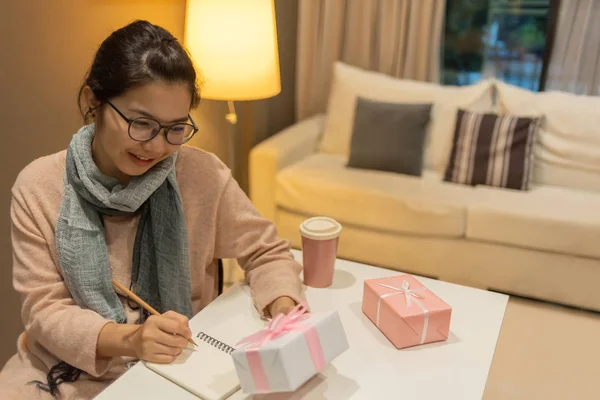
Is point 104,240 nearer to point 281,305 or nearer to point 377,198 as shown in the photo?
point 281,305

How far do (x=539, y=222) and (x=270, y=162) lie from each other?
1.28 meters

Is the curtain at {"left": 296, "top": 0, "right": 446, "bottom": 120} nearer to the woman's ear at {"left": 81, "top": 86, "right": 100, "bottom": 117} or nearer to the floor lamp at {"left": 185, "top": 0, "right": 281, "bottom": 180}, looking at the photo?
the floor lamp at {"left": 185, "top": 0, "right": 281, "bottom": 180}

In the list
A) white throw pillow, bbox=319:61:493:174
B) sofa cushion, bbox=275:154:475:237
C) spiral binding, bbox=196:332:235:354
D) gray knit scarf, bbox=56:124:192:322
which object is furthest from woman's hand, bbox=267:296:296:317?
white throw pillow, bbox=319:61:493:174

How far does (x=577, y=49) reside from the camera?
10.4 ft

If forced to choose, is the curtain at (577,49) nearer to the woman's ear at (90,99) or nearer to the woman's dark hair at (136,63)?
the woman's dark hair at (136,63)

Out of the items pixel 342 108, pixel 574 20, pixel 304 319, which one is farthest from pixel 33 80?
pixel 574 20

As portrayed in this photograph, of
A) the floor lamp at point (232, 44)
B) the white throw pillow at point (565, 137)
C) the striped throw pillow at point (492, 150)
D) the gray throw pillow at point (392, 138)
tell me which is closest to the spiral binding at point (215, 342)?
the floor lamp at point (232, 44)

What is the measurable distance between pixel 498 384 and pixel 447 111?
148 cm

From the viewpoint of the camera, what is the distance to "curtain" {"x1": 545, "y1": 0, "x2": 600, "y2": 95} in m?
3.12

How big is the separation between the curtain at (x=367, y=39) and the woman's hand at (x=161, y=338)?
2.75 meters

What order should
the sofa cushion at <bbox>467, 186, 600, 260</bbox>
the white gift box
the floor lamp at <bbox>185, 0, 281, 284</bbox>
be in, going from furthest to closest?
the sofa cushion at <bbox>467, 186, 600, 260</bbox>, the floor lamp at <bbox>185, 0, 281, 284</bbox>, the white gift box

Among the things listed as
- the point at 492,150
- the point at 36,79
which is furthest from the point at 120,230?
the point at 492,150

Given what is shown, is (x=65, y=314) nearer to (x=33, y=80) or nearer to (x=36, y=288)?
(x=36, y=288)

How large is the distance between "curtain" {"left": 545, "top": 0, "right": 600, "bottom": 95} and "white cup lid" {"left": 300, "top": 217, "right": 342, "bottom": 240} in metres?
2.48
